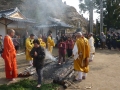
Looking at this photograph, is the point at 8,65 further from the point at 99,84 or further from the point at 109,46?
the point at 109,46

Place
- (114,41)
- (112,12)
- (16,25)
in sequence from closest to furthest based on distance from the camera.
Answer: (114,41), (16,25), (112,12)

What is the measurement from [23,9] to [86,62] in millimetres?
31411

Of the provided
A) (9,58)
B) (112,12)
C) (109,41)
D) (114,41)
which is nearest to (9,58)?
(9,58)

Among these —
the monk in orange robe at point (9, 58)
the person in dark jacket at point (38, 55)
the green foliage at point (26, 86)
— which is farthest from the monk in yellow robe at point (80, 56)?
the monk in orange robe at point (9, 58)

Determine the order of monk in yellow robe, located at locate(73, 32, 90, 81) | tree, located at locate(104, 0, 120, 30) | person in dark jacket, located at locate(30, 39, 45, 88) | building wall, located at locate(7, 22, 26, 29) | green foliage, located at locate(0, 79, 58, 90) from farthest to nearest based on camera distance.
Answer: tree, located at locate(104, 0, 120, 30) < building wall, located at locate(7, 22, 26, 29) < monk in yellow robe, located at locate(73, 32, 90, 81) < person in dark jacket, located at locate(30, 39, 45, 88) < green foliage, located at locate(0, 79, 58, 90)

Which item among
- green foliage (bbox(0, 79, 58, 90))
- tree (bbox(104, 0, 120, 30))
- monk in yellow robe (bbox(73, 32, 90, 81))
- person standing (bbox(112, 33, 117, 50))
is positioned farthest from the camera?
tree (bbox(104, 0, 120, 30))

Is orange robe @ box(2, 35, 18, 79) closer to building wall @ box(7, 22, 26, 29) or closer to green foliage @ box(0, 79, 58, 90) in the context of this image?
green foliage @ box(0, 79, 58, 90)

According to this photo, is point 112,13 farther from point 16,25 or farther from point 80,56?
point 80,56

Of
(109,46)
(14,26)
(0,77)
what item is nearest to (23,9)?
(14,26)

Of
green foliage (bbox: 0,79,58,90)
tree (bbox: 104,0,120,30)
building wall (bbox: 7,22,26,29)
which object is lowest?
green foliage (bbox: 0,79,58,90)

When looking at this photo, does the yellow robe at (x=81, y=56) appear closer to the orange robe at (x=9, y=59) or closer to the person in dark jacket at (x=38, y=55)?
the person in dark jacket at (x=38, y=55)

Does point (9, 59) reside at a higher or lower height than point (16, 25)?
lower

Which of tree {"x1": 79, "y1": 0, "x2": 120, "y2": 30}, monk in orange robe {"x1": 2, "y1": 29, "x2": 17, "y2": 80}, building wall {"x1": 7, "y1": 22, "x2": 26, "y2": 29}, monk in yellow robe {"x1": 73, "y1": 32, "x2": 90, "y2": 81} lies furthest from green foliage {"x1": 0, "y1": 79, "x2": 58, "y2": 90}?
tree {"x1": 79, "y1": 0, "x2": 120, "y2": 30}

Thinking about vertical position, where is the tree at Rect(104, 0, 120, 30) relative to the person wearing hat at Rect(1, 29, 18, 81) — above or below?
above
